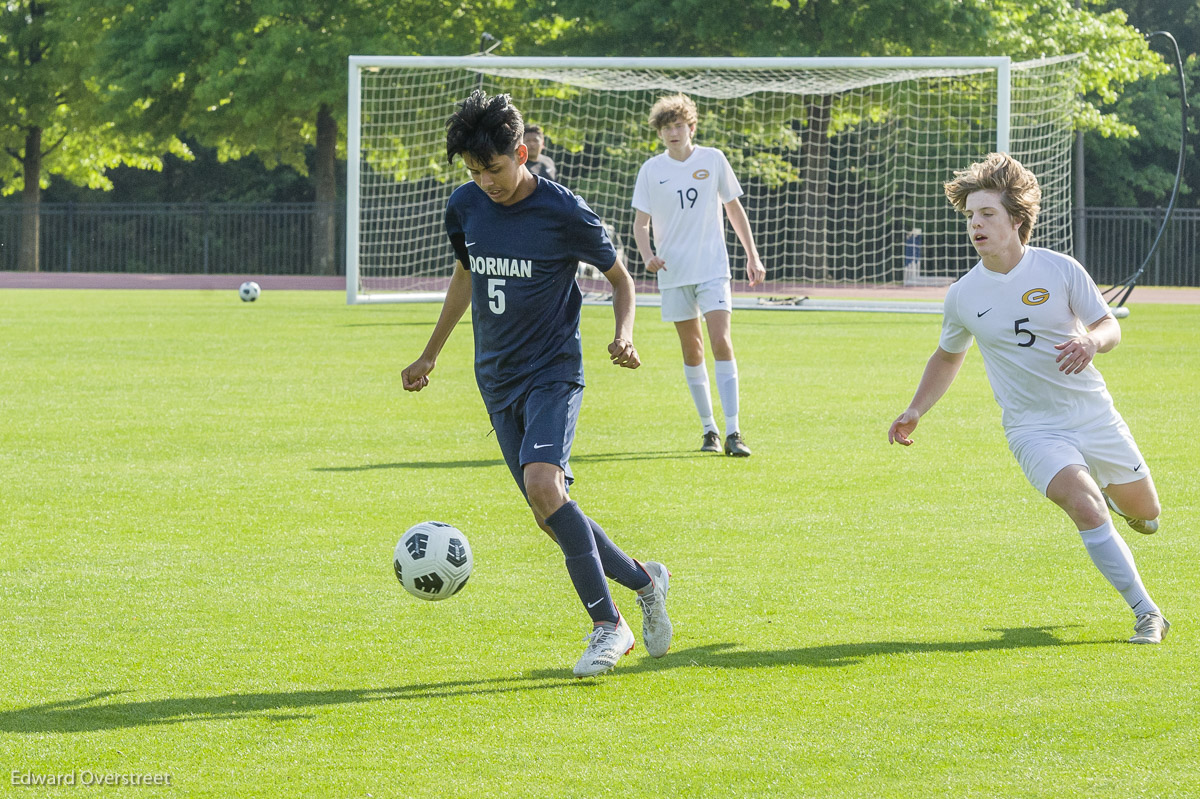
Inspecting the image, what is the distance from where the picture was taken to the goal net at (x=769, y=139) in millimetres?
21906

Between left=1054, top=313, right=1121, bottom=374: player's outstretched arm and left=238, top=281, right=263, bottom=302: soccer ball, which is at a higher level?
left=1054, top=313, right=1121, bottom=374: player's outstretched arm

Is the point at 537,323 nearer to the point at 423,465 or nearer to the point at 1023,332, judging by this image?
the point at 1023,332

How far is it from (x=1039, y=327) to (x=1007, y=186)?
0.49 metres

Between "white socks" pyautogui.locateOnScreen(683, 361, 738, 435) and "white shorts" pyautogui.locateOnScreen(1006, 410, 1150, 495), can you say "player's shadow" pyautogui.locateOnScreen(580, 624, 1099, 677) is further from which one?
"white socks" pyautogui.locateOnScreen(683, 361, 738, 435)

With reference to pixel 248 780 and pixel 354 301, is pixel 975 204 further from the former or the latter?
pixel 354 301

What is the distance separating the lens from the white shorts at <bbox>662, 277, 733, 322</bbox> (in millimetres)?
9305

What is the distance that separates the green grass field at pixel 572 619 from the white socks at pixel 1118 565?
0.15 m

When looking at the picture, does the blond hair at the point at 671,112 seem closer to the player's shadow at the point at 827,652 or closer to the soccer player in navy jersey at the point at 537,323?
the soccer player in navy jersey at the point at 537,323

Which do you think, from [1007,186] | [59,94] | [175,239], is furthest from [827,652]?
[175,239]

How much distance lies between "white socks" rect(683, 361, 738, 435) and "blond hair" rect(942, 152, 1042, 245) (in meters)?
4.20

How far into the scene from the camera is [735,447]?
348 inches

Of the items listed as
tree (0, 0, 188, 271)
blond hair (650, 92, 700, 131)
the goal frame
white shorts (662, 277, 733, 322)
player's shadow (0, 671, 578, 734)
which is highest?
tree (0, 0, 188, 271)

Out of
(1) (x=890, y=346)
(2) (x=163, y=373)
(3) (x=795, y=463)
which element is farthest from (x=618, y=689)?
(1) (x=890, y=346)

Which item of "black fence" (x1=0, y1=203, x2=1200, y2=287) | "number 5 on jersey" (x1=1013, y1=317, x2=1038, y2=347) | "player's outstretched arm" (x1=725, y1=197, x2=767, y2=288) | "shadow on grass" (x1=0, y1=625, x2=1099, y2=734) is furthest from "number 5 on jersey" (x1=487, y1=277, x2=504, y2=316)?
"black fence" (x1=0, y1=203, x2=1200, y2=287)
